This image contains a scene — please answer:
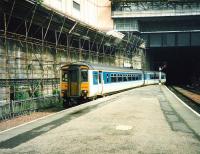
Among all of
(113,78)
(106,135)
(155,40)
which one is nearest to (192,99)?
(113,78)

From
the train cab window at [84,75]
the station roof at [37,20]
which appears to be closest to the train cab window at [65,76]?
the train cab window at [84,75]

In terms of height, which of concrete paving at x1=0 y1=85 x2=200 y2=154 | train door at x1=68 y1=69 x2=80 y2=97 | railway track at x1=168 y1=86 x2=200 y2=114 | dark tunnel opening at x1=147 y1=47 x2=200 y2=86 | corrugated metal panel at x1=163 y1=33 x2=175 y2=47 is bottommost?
railway track at x1=168 y1=86 x2=200 y2=114

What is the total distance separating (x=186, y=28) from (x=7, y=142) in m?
52.6

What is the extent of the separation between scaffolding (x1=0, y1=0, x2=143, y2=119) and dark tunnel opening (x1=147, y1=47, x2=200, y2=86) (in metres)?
35.8

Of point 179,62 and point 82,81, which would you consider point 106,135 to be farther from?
point 179,62

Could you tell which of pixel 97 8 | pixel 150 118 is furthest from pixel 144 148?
pixel 97 8

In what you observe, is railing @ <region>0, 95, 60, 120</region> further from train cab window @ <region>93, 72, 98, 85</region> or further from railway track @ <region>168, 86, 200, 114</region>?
railway track @ <region>168, 86, 200, 114</region>

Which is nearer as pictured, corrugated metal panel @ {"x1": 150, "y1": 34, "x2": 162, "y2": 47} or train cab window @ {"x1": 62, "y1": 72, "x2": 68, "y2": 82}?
train cab window @ {"x1": 62, "y1": 72, "x2": 68, "y2": 82}

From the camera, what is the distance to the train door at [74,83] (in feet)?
70.2

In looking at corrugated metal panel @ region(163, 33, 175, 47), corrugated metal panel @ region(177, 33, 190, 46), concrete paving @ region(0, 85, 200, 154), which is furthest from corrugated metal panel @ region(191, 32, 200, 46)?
concrete paving @ region(0, 85, 200, 154)

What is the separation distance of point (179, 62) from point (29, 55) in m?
63.0

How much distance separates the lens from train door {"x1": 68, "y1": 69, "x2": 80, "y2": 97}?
21.4 metres

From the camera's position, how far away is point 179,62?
8169cm

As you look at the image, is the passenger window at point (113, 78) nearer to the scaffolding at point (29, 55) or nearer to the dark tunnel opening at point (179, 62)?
the scaffolding at point (29, 55)
